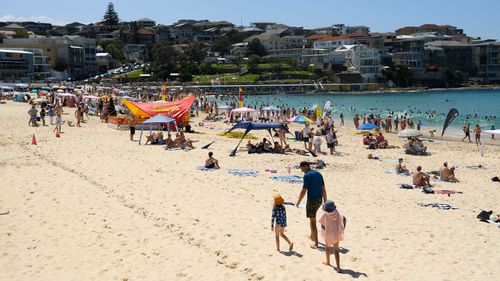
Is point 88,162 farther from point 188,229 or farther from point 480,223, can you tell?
point 480,223

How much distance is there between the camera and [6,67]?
8069cm

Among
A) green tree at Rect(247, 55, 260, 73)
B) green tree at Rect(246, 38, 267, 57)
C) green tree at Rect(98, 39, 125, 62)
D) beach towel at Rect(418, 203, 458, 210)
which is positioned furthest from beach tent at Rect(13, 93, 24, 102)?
green tree at Rect(246, 38, 267, 57)

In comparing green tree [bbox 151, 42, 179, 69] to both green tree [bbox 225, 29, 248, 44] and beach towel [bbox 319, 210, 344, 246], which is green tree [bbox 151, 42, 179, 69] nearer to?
green tree [bbox 225, 29, 248, 44]

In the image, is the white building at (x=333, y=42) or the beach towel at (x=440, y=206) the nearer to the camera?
the beach towel at (x=440, y=206)

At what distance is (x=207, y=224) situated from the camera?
920cm

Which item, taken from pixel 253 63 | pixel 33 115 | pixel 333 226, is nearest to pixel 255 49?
pixel 253 63

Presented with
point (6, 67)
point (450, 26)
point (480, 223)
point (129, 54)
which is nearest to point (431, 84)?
point (450, 26)

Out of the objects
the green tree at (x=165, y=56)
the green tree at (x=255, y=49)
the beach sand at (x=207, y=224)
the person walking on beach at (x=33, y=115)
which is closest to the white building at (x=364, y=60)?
the green tree at (x=255, y=49)

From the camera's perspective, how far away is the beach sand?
731 cm

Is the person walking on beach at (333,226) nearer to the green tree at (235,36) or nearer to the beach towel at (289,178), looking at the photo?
the beach towel at (289,178)

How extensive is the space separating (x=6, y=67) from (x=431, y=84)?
76.9m

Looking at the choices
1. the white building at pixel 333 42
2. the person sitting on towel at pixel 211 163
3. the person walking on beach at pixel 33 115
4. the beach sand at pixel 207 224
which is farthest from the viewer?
the white building at pixel 333 42

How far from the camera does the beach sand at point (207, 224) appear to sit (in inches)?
288

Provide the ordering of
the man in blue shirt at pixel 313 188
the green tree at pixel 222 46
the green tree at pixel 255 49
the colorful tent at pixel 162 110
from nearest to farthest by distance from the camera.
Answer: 1. the man in blue shirt at pixel 313 188
2. the colorful tent at pixel 162 110
3. the green tree at pixel 255 49
4. the green tree at pixel 222 46
